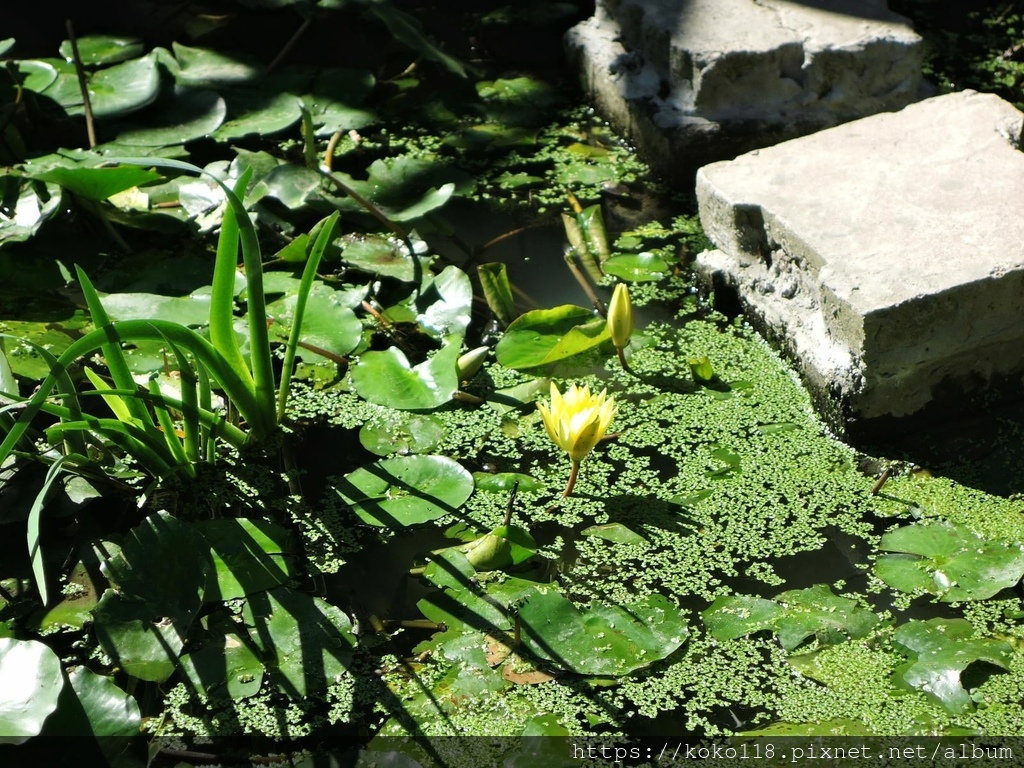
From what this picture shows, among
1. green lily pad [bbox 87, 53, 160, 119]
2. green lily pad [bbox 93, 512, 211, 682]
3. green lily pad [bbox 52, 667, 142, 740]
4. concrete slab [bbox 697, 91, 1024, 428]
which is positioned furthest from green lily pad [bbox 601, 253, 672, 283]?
green lily pad [bbox 52, 667, 142, 740]

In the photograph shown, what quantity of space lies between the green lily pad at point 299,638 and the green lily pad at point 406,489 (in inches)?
7.5

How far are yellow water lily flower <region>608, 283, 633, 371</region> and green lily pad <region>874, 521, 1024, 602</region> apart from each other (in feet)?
1.82

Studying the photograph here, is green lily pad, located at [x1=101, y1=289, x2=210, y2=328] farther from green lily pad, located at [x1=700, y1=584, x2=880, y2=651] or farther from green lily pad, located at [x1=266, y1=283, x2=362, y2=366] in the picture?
green lily pad, located at [x1=700, y1=584, x2=880, y2=651]

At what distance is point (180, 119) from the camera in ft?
8.35

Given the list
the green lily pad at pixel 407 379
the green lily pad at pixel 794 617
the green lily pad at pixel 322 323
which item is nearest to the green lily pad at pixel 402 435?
the green lily pad at pixel 407 379

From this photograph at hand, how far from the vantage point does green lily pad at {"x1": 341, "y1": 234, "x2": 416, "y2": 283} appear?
2100mm

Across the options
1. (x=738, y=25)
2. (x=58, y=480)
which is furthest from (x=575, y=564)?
(x=738, y=25)

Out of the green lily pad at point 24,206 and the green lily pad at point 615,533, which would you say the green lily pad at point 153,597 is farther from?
the green lily pad at point 24,206

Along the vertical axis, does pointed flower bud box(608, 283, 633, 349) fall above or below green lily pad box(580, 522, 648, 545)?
above

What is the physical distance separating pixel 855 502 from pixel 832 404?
0.68 feet

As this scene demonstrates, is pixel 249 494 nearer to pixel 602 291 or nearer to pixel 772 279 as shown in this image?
pixel 602 291

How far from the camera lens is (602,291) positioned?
2.18 metres

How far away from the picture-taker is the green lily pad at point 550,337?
1897mm

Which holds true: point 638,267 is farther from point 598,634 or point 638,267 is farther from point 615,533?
point 598,634
